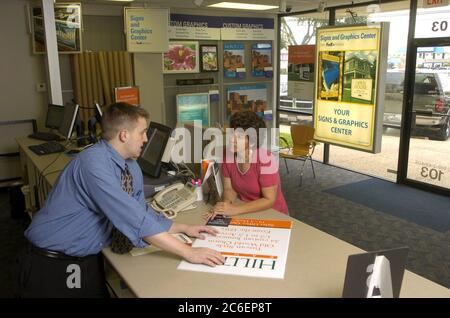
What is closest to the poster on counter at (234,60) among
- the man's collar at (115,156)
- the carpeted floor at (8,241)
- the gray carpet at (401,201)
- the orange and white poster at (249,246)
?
the gray carpet at (401,201)

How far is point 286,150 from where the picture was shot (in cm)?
667

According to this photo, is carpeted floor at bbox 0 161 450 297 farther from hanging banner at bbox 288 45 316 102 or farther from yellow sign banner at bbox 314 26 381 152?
hanging banner at bbox 288 45 316 102

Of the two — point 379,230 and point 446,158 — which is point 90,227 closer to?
point 379,230

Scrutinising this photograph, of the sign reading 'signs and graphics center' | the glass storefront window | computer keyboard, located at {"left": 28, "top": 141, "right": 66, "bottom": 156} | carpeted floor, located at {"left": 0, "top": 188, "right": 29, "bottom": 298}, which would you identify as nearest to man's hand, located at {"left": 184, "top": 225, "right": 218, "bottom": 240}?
carpeted floor, located at {"left": 0, "top": 188, "right": 29, "bottom": 298}

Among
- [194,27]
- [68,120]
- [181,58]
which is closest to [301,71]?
[194,27]

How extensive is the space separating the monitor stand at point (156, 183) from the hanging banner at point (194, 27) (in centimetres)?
432

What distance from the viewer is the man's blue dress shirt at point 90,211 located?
5.86ft

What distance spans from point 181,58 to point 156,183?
14.5 ft

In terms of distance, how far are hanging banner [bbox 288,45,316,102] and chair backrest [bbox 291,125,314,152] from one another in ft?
3.15

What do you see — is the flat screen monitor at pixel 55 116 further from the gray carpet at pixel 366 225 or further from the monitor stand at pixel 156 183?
the gray carpet at pixel 366 225

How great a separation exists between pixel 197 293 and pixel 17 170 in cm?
531

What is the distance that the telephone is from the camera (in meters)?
2.53

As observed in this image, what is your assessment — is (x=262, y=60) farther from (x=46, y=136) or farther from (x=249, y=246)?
(x=249, y=246)

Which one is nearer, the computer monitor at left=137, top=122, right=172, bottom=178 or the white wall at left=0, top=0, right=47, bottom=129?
the computer monitor at left=137, top=122, right=172, bottom=178
